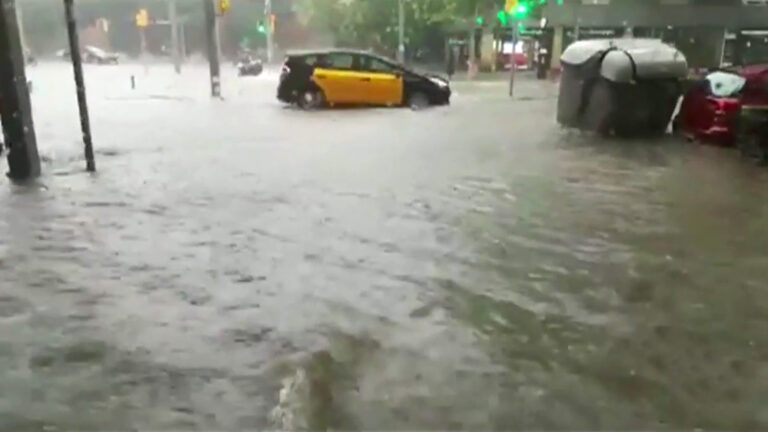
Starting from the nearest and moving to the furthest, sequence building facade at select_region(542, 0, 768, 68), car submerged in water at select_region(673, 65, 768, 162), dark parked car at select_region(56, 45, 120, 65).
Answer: car submerged in water at select_region(673, 65, 768, 162), building facade at select_region(542, 0, 768, 68), dark parked car at select_region(56, 45, 120, 65)

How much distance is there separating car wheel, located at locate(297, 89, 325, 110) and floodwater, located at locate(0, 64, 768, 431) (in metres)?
9.87

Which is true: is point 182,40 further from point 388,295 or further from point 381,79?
point 388,295

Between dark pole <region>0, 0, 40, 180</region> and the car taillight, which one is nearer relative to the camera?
dark pole <region>0, 0, 40, 180</region>

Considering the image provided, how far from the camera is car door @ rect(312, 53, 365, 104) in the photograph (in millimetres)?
23062

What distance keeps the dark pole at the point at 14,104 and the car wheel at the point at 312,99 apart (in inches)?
458

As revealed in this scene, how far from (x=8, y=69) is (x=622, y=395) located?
33.7 ft

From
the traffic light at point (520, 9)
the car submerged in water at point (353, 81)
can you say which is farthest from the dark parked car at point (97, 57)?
the car submerged in water at point (353, 81)

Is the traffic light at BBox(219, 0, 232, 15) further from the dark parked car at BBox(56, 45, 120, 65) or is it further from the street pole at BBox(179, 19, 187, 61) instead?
the dark parked car at BBox(56, 45, 120, 65)

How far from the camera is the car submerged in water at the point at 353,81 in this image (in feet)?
75.7

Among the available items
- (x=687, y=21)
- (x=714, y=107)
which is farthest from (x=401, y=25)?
(x=714, y=107)

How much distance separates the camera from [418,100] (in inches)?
927

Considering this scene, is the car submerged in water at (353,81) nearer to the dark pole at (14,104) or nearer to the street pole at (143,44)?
the dark pole at (14,104)

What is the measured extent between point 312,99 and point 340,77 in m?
1.07

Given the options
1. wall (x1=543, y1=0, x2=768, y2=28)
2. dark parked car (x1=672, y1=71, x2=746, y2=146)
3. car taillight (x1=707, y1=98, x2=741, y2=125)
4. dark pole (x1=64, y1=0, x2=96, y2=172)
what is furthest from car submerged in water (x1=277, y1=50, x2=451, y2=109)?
wall (x1=543, y1=0, x2=768, y2=28)
